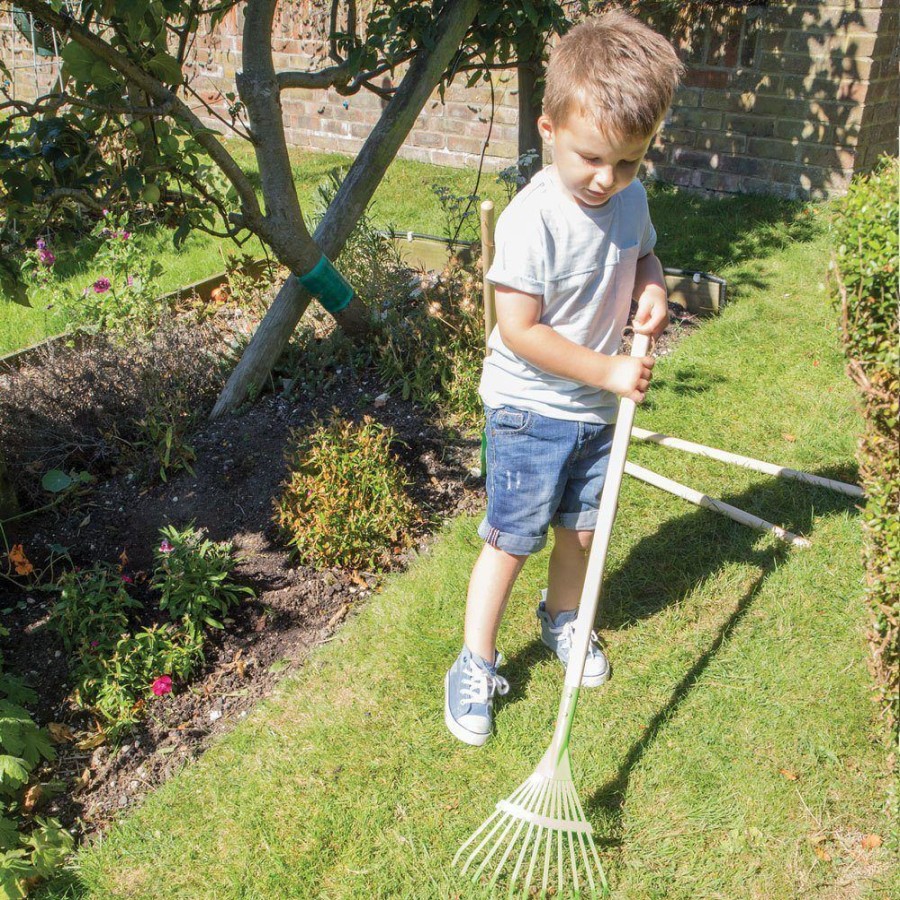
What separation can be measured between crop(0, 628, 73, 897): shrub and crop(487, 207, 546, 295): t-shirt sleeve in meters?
1.73

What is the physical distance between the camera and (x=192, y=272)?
611 centimetres

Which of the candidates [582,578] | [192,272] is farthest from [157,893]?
[192,272]

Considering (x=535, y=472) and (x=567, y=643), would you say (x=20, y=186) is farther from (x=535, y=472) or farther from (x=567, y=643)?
(x=567, y=643)

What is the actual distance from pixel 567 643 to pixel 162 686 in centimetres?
129

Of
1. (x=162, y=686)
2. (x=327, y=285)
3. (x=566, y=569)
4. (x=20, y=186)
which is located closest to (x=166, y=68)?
(x=20, y=186)

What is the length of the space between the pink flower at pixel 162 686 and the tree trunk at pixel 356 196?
1597 mm

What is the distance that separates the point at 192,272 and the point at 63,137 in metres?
2.82

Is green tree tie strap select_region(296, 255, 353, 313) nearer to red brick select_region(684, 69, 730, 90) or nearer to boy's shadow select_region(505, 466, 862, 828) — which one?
boy's shadow select_region(505, 466, 862, 828)

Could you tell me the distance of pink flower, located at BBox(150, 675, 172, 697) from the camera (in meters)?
2.80

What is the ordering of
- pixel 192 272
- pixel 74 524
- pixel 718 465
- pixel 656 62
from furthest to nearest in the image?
pixel 192 272
pixel 718 465
pixel 74 524
pixel 656 62

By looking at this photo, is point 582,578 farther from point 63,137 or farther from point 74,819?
point 63,137

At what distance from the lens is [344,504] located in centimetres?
333

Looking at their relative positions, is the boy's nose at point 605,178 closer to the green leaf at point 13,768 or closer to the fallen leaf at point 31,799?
the green leaf at point 13,768

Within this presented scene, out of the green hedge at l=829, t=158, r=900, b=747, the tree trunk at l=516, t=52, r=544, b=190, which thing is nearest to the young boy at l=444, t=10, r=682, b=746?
the green hedge at l=829, t=158, r=900, b=747
